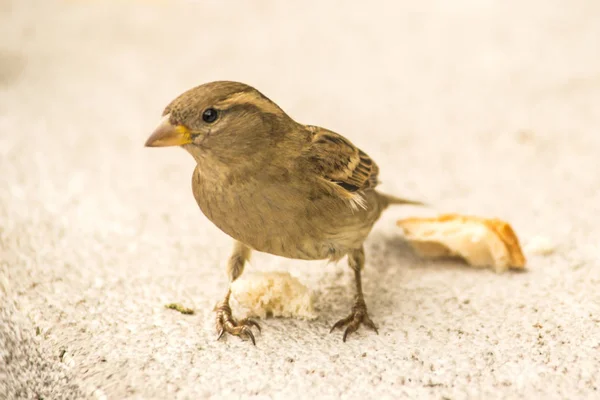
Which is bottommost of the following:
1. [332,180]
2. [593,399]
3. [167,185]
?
[593,399]

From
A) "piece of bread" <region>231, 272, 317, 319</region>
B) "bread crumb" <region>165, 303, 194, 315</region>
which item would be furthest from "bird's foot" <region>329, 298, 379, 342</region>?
"bread crumb" <region>165, 303, 194, 315</region>

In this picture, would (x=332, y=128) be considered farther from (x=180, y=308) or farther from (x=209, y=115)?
(x=209, y=115)

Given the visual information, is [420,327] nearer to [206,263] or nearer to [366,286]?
[366,286]

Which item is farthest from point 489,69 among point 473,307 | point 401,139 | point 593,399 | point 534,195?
point 593,399

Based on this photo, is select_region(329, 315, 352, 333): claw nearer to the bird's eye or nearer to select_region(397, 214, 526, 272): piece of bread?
select_region(397, 214, 526, 272): piece of bread

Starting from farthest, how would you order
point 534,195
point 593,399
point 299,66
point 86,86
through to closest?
1. point 299,66
2. point 86,86
3. point 534,195
4. point 593,399

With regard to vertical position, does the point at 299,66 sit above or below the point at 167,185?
above
